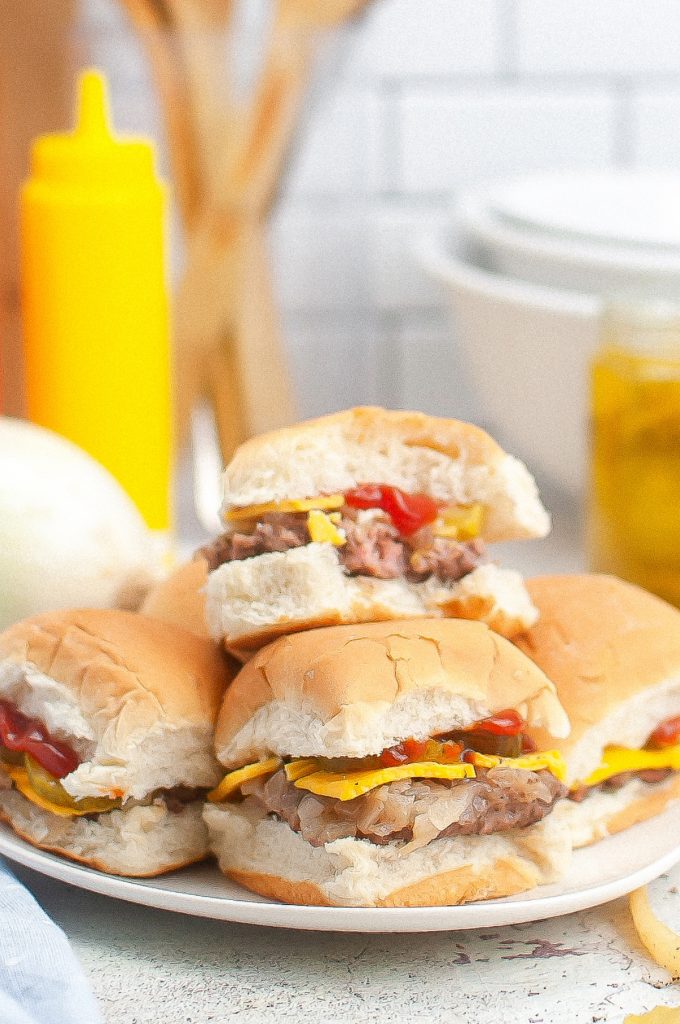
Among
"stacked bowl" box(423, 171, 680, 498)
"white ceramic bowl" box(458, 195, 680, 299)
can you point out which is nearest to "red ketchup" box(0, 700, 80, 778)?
"stacked bowl" box(423, 171, 680, 498)

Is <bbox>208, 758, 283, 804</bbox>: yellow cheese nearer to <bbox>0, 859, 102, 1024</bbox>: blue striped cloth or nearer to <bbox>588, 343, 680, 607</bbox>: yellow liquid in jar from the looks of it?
<bbox>0, 859, 102, 1024</bbox>: blue striped cloth

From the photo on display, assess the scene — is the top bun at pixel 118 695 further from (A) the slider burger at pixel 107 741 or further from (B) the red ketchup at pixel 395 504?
(B) the red ketchup at pixel 395 504

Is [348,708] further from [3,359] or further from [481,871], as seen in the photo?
[3,359]

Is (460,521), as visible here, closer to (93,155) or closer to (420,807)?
(420,807)

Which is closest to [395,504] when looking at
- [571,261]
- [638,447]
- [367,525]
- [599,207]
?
[367,525]

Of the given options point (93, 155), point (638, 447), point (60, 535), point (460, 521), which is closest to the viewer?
point (460, 521)

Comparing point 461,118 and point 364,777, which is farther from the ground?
point 461,118

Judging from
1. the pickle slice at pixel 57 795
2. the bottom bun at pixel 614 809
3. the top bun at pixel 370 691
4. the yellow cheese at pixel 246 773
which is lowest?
the bottom bun at pixel 614 809

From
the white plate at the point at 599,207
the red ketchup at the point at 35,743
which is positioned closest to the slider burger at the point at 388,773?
the red ketchup at the point at 35,743
